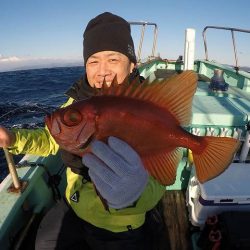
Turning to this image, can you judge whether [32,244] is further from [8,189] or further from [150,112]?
[150,112]

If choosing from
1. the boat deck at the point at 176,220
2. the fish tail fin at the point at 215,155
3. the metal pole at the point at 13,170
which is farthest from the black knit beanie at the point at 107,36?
the boat deck at the point at 176,220

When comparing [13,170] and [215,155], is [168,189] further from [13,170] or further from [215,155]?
[215,155]

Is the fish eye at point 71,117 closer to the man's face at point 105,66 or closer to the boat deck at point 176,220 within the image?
the man's face at point 105,66

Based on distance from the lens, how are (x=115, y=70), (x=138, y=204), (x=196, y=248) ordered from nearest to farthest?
(x=138, y=204)
(x=115, y=70)
(x=196, y=248)

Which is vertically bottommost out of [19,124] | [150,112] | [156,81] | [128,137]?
[19,124]

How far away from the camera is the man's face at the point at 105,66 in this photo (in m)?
2.12

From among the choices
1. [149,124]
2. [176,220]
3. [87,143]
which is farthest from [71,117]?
[176,220]

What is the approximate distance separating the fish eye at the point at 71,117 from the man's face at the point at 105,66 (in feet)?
3.23

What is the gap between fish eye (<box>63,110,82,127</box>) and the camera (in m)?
1.16

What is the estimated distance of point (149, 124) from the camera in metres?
1.21

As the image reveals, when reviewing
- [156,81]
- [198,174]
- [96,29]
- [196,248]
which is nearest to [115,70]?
[96,29]

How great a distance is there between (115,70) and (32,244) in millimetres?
1662

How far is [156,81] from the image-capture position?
120cm

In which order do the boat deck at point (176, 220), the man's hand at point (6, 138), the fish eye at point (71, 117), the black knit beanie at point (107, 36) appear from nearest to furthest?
the fish eye at point (71, 117) → the man's hand at point (6, 138) → the black knit beanie at point (107, 36) → the boat deck at point (176, 220)
